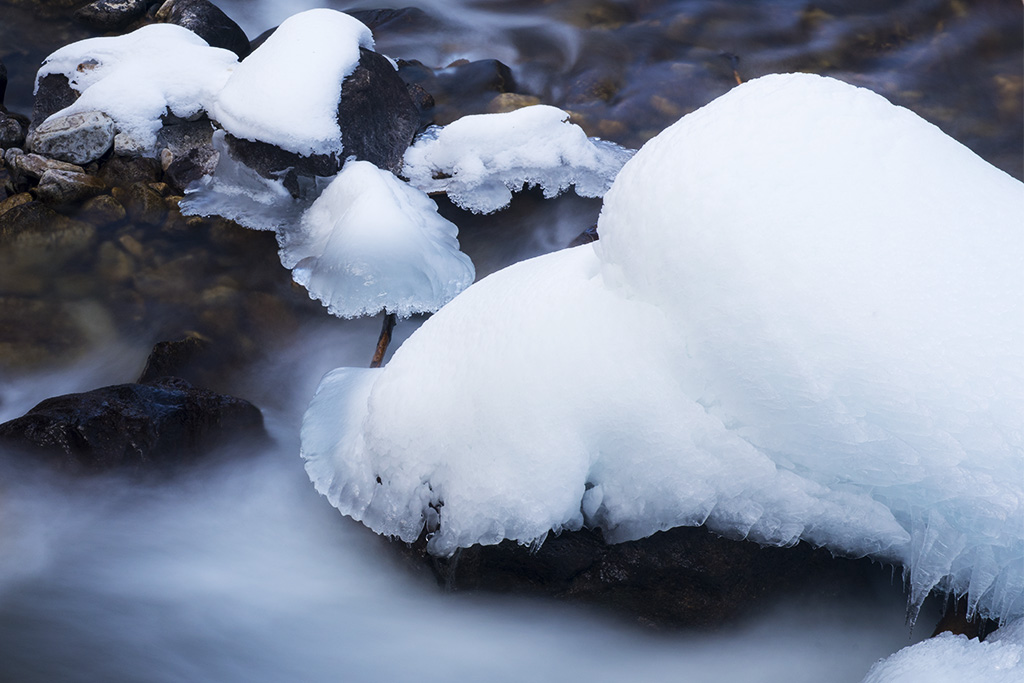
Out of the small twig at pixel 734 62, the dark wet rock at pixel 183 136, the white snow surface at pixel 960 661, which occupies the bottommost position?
the dark wet rock at pixel 183 136

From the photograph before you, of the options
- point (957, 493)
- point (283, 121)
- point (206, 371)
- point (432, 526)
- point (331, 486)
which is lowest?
point (206, 371)

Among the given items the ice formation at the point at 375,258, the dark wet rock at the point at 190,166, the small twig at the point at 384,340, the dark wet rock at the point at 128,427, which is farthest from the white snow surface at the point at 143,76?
the dark wet rock at the point at 128,427

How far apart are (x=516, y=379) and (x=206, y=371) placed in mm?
2240

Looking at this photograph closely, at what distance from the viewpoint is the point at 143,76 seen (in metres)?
4.69

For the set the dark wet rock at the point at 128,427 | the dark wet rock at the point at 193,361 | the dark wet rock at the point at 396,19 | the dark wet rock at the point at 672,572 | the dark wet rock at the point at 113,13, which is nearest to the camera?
the dark wet rock at the point at 672,572

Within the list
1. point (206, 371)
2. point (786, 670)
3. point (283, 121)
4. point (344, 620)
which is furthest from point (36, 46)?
point (786, 670)

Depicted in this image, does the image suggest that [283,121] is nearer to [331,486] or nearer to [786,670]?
[331,486]

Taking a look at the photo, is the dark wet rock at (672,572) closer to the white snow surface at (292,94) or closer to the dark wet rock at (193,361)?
the dark wet rock at (193,361)

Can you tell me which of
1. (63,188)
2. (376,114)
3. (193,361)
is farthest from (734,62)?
(63,188)

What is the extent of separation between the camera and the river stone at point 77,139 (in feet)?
14.5

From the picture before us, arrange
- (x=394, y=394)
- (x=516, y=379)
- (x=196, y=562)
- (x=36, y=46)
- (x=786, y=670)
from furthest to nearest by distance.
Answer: (x=36, y=46) → (x=196, y=562) → (x=394, y=394) → (x=786, y=670) → (x=516, y=379)

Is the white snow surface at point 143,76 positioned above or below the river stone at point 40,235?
above

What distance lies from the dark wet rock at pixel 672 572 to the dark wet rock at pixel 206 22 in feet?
15.7

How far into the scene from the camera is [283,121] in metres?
4.11
